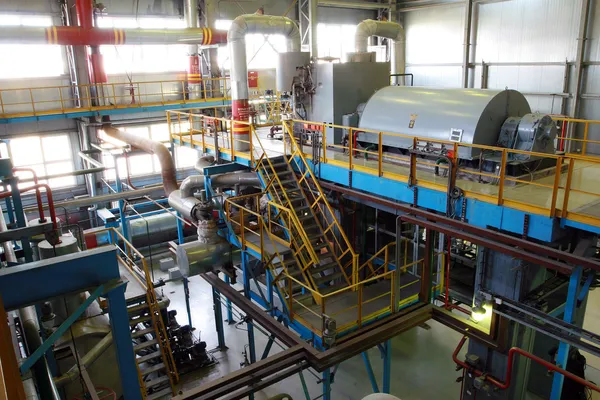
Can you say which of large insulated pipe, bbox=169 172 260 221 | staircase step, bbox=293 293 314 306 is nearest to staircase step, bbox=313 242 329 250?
staircase step, bbox=293 293 314 306

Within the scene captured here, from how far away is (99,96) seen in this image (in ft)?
67.7

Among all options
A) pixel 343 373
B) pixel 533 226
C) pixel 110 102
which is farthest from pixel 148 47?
pixel 533 226

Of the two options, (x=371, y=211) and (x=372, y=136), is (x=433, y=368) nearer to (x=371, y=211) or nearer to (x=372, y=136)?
(x=371, y=211)

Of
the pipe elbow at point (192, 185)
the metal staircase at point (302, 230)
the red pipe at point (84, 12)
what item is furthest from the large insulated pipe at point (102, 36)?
the metal staircase at point (302, 230)

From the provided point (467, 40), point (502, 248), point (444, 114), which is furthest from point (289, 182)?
point (467, 40)

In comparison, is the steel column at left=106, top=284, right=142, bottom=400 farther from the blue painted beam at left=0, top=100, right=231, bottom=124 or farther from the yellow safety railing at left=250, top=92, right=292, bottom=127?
the blue painted beam at left=0, top=100, right=231, bottom=124

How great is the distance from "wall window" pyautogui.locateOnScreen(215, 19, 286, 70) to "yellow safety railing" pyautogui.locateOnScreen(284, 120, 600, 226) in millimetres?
13665

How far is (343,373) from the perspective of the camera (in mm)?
12898

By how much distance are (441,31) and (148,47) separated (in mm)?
15730

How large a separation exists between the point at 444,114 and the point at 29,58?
18.3 metres

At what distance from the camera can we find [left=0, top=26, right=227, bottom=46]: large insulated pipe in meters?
17.6

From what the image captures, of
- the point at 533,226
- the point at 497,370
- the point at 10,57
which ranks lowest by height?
the point at 497,370

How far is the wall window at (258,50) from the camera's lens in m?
24.2

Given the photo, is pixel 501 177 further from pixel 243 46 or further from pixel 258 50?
pixel 258 50
